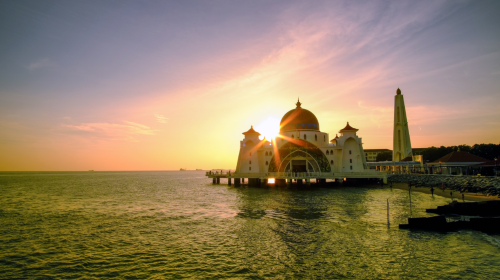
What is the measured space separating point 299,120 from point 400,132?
123 feet

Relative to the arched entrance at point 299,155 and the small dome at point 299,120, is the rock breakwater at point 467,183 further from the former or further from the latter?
the small dome at point 299,120

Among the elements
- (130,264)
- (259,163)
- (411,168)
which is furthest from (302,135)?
(130,264)

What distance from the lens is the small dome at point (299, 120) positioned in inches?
2707

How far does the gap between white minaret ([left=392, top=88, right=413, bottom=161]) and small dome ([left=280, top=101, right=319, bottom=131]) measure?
31751 millimetres

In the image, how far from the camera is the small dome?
68750 mm

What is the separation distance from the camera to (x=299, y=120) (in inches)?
2729

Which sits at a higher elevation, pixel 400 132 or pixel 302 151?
pixel 400 132

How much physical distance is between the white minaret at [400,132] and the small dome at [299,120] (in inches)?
1250

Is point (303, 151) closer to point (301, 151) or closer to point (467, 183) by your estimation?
point (301, 151)

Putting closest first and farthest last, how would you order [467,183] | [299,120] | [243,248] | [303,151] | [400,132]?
[243,248] < [467,183] < [303,151] < [299,120] < [400,132]

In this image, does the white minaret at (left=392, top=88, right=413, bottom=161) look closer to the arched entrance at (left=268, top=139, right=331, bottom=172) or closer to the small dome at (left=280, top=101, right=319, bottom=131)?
the small dome at (left=280, top=101, right=319, bottom=131)

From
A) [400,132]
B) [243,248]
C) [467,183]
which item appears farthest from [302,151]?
[243,248]

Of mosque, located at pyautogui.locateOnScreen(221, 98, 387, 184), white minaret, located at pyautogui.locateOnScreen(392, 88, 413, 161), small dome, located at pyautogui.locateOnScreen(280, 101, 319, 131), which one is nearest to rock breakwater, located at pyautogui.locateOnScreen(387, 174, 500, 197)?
mosque, located at pyautogui.locateOnScreen(221, 98, 387, 184)

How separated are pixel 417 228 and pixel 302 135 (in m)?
48.4
